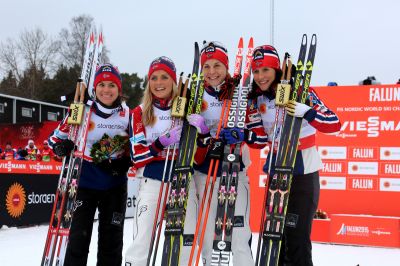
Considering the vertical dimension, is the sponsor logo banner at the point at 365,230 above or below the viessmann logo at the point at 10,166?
below

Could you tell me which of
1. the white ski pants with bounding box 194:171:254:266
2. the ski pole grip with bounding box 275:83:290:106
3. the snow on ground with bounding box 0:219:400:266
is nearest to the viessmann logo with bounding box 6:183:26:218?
the snow on ground with bounding box 0:219:400:266

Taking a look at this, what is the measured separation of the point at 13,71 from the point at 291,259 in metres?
31.4

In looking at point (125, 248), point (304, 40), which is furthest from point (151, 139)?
point (125, 248)

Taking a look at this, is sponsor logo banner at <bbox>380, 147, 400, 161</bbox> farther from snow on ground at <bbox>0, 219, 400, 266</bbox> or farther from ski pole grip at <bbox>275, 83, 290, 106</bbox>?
ski pole grip at <bbox>275, 83, 290, 106</bbox>

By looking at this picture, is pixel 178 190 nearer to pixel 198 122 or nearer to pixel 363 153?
pixel 198 122

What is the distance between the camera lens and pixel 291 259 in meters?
2.94

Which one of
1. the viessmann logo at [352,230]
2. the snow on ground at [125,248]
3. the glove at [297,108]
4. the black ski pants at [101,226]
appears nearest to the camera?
the glove at [297,108]

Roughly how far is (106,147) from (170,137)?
0.64 metres

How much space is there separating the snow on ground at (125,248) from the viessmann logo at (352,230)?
227 millimetres

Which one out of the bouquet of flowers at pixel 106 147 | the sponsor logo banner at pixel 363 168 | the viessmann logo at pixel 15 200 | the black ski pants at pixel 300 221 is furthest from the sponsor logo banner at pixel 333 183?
the viessmann logo at pixel 15 200

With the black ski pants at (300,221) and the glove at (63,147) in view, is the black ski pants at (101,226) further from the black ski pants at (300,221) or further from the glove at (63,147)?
the black ski pants at (300,221)

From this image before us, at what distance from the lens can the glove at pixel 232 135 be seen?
9.79ft

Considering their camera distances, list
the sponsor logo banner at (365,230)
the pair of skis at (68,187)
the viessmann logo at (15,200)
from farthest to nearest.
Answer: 1. the viessmann logo at (15,200)
2. the sponsor logo banner at (365,230)
3. the pair of skis at (68,187)

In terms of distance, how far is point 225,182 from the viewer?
303 cm
